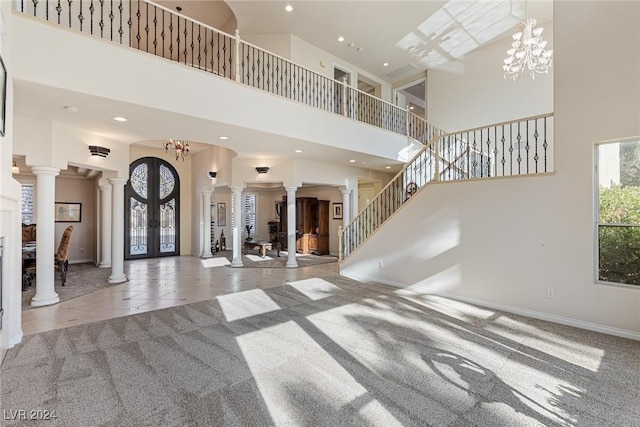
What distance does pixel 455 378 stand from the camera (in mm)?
2605

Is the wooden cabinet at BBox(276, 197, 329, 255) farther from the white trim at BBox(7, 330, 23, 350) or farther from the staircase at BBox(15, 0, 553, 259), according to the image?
the white trim at BBox(7, 330, 23, 350)

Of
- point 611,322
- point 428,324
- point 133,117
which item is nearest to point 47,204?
point 133,117

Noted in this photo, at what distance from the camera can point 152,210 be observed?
10.1 metres

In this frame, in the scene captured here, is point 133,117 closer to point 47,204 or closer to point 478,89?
point 47,204

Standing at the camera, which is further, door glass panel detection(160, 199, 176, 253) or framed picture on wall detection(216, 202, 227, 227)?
framed picture on wall detection(216, 202, 227, 227)

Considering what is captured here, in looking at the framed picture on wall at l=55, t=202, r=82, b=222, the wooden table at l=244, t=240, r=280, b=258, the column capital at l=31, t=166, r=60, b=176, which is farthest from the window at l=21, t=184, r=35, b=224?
the wooden table at l=244, t=240, r=280, b=258

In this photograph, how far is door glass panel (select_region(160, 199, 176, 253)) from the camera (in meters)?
10.3

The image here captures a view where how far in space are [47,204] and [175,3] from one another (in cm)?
559

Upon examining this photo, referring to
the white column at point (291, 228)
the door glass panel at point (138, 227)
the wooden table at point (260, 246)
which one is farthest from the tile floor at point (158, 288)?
the wooden table at point (260, 246)

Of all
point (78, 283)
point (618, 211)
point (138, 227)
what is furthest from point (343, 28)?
point (138, 227)

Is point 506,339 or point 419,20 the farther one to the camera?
point 419,20

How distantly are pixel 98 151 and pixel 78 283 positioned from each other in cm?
302

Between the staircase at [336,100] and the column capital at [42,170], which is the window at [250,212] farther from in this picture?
the column capital at [42,170]

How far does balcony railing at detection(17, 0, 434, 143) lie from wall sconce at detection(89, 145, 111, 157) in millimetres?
1966
